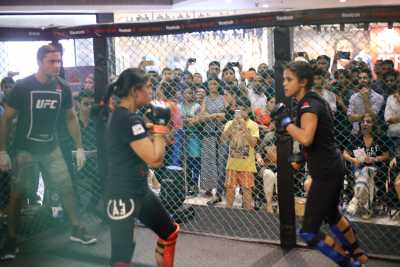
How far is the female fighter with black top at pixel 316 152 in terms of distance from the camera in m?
3.05

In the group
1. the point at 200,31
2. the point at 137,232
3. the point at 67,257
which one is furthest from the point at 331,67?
the point at 67,257

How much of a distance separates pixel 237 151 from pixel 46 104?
2.01 m

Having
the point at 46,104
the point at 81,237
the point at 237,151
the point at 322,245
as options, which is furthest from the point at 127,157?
the point at 237,151

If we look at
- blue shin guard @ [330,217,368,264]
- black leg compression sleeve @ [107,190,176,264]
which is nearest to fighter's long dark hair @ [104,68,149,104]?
black leg compression sleeve @ [107,190,176,264]

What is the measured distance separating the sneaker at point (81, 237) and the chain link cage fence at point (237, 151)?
40 centimetres

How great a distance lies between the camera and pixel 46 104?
3.97m

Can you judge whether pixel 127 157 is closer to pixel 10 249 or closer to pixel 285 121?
pixel 285 121

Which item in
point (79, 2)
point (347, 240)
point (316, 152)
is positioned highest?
point (79, 2)

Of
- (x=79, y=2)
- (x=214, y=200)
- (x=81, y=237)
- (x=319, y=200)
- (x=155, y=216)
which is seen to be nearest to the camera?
(x=155, y=216)

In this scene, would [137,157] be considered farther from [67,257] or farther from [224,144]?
[224,144]

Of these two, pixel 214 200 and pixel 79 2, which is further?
pixel 79 2

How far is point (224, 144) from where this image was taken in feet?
17.8

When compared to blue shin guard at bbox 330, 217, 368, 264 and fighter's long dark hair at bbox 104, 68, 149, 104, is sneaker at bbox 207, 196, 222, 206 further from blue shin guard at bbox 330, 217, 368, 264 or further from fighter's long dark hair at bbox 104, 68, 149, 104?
fighter's long dark hair at bbox 104, 68, 149, 104

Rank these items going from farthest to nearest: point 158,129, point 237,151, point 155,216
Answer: point 237,151
point 155,216
point 158,129
